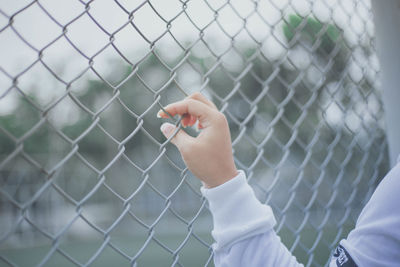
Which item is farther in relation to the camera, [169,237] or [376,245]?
[169,237]

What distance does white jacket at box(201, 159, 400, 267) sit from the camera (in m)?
0.75

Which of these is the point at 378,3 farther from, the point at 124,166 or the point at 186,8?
the point at 124,166

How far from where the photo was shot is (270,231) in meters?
0.86

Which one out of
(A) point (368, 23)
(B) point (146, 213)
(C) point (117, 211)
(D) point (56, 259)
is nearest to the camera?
(A) point (368, 23)

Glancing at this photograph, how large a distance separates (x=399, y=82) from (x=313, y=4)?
1.50ft

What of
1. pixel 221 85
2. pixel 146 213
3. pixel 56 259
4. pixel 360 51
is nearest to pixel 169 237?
pixel 146 213

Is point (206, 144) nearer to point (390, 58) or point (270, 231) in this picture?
point (270, 231)

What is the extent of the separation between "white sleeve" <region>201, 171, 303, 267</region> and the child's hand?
0.03 meters

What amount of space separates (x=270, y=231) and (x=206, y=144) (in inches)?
10.9

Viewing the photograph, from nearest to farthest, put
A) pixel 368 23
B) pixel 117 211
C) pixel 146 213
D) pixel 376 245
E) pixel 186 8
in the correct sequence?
pixel 376 245 < pixel 186 8 < pixel 368 23 < pixel 146 213 < pixel 117 211

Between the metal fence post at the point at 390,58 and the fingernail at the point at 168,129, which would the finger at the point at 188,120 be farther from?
the metal fence post at the point at 390,58

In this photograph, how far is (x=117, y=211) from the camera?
17.7 meters

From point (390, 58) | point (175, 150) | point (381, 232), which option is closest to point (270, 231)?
point (381, 232)

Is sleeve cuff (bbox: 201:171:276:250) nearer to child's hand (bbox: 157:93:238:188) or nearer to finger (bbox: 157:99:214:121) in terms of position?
child's hand (bbox: 157:93:238:188)
